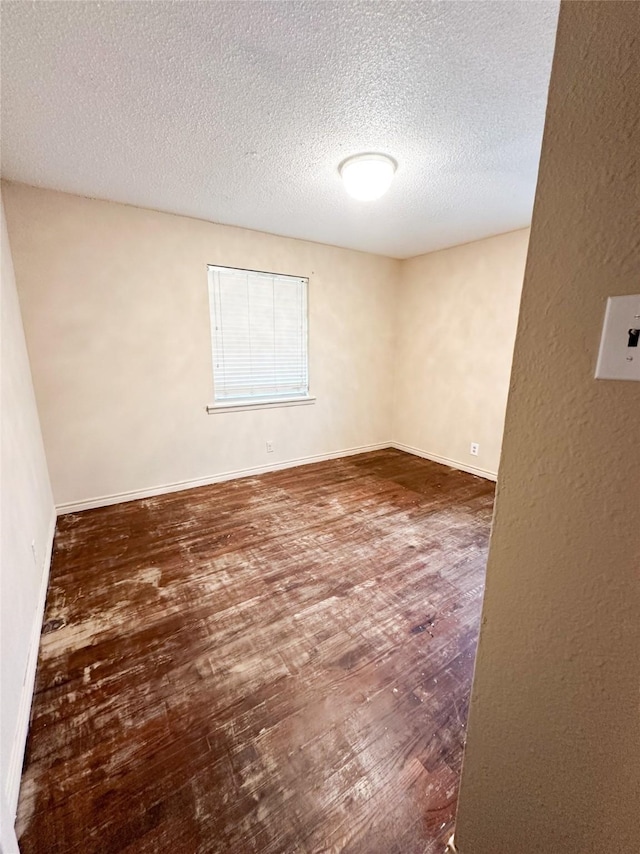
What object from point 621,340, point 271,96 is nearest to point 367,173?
point 271,96

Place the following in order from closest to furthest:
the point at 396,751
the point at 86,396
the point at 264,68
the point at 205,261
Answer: the point at 396,751 → the point at 264,68 → the point at 86,396 → the point at 205,261

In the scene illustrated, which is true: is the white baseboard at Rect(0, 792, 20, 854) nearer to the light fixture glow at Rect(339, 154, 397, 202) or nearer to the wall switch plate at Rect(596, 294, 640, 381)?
the wall switch plate at Rect(596, 294, 640, 381)

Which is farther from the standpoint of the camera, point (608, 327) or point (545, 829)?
point (545, 829)

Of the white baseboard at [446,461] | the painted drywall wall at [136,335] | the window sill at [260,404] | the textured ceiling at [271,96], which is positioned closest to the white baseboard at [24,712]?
the painted drywall wall at [136,335]

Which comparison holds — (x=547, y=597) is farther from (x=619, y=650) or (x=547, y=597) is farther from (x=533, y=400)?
(x=533, y=400)

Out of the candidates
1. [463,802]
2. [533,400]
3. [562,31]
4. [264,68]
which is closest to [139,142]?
[264,68]

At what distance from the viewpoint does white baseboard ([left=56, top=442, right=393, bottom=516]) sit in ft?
9.57

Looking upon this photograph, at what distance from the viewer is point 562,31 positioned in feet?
1.73

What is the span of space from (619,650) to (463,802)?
630mm

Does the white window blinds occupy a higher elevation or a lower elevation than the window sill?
higher

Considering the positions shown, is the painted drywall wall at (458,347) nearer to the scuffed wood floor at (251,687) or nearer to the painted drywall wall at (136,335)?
the painted drywall wall at (136,335)

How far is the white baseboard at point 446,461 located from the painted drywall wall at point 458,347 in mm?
14

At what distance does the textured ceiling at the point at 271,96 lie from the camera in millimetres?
1195

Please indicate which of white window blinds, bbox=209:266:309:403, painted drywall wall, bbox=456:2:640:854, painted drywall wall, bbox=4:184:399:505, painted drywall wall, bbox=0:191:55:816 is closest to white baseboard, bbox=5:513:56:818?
painted drywall wall, bbox=0:191:55:816
